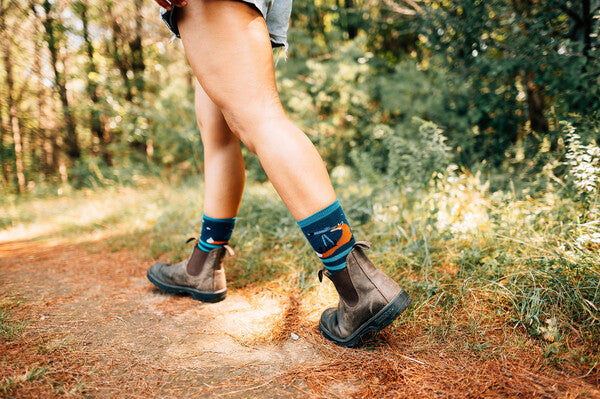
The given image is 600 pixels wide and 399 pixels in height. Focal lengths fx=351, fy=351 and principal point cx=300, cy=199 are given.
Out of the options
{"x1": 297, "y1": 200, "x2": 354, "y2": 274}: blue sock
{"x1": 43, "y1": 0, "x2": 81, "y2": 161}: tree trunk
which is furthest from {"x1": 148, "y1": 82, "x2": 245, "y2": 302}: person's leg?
{"x1": 43, "y1": 0, "x2": 81, "y2": 161}: tree trunk

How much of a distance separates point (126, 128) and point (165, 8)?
15.0 ft

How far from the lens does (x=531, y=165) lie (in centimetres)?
237

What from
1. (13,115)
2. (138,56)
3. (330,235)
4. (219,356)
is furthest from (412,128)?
(13,115)

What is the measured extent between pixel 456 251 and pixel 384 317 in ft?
2.39

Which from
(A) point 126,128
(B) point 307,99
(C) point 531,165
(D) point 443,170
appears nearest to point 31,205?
(A) point 126,128

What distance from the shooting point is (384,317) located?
1.09m

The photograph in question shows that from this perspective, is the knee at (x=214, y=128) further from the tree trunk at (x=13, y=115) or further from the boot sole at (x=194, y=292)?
the tree trunk at (x=13, y=115)

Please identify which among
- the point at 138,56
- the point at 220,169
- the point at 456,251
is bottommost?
the point at 456,251

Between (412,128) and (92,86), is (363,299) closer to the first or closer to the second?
(412,128)

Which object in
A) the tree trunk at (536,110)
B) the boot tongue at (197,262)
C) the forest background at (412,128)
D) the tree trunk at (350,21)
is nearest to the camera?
the forest background at (412,128)

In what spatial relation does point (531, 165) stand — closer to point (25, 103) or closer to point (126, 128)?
point (126, 128)

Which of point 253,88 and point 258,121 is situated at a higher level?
point 253,88

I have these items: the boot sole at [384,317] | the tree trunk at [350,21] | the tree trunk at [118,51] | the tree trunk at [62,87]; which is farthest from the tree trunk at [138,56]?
the boot sole at [384,317]

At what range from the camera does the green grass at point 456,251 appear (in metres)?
1.16
